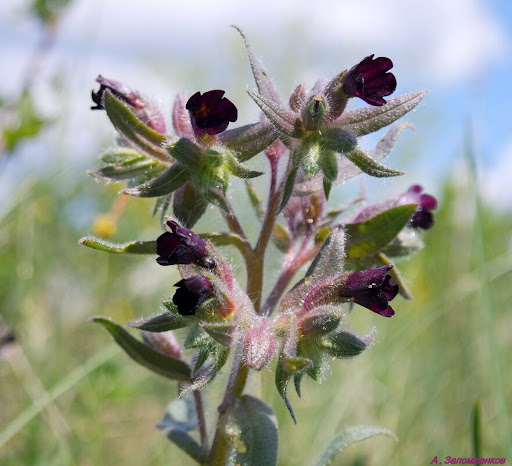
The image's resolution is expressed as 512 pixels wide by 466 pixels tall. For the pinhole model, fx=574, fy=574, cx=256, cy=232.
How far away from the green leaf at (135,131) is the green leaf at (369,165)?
613 millimetres

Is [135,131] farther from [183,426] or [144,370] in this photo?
[144,370]

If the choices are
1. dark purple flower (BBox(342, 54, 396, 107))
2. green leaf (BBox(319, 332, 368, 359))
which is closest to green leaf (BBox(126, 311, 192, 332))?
green leaf (BBox(319, 332, 368, 359))

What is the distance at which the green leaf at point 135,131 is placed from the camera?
182 centimetres

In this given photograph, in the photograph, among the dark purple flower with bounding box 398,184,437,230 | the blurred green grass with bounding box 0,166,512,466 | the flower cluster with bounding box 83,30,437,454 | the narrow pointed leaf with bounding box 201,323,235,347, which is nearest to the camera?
the narrow pointed leaf with bounding box 201,323,235,347

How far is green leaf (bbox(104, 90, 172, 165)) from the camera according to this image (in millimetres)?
1821

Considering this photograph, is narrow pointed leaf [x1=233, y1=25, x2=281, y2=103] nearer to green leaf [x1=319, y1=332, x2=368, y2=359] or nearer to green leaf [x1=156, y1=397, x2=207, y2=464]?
green leaf [x1=319, y1=332, x2=368, y2=359]

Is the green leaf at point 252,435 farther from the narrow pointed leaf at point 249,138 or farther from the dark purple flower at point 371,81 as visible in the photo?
the dark purple flower at point 371,81

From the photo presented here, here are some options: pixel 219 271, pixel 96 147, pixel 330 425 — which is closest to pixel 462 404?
pixel 330 425

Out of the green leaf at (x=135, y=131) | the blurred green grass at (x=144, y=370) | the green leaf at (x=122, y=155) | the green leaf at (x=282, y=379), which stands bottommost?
the blurred green grass at (x=144, y=370)

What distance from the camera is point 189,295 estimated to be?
5.23 feet

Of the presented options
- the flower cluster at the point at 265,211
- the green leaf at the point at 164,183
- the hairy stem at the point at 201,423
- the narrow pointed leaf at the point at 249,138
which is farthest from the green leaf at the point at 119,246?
the hairy stem at the point at 201,423

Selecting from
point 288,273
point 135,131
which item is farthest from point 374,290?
point 135,131

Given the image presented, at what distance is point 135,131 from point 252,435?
1.05m

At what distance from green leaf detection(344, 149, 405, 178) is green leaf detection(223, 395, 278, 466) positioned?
836 mm
